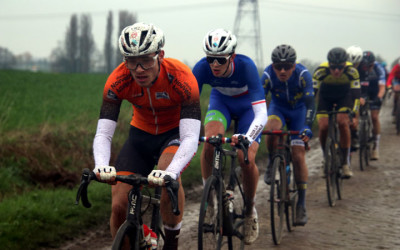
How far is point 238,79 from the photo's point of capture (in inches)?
251

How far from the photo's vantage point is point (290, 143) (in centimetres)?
766

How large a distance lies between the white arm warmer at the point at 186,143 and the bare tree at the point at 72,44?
74851mm

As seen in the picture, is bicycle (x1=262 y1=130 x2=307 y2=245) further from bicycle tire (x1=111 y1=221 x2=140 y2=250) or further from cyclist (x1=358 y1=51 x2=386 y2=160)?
cyclist (x1=358 y1=51 x2=386 y2=160)

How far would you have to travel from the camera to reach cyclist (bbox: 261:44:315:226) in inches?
294

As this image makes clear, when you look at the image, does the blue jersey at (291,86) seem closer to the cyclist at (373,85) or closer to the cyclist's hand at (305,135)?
the cyclist's hand at (305,135)

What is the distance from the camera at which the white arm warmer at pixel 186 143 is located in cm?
421

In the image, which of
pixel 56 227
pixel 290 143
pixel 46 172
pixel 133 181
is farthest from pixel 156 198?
pixel 46 172

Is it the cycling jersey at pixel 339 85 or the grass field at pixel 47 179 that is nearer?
the grass field at pixel 47 179

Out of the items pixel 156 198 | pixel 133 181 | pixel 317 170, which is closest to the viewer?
pixel 133 181

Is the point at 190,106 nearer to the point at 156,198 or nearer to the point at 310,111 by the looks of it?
the point at 156,198

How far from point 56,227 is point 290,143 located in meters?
3.28

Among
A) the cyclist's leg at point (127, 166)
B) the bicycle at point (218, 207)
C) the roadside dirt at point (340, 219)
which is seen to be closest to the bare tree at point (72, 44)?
the roadside dirt at point (340, 219)

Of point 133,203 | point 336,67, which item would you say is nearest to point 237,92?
point 133,203

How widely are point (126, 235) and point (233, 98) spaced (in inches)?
123
